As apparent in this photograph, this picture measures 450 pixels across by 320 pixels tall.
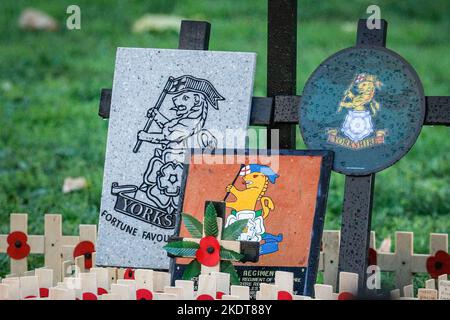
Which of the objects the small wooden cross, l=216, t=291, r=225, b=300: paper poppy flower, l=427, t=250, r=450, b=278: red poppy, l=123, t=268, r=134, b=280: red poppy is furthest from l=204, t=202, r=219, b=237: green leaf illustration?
l=427, t=250, r=450, b=278: red poppy

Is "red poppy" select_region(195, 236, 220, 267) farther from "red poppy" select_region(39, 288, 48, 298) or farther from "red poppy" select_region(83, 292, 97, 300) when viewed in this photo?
"red poppy" select_region(39, 288, 48, 298)

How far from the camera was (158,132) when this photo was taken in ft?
22.8

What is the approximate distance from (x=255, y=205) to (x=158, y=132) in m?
0.82

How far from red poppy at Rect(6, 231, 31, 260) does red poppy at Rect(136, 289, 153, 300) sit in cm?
188

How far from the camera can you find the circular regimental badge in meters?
6.44

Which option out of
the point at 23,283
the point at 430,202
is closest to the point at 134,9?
the point at 430,202

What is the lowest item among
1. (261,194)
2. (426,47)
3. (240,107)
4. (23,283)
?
(23,283)

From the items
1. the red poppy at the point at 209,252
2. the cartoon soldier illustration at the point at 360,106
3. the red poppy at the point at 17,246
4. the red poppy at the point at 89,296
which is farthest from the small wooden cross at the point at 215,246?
the red poppy at the point at 17,246

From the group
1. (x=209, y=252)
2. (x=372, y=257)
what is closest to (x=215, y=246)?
(x=209, y=252)

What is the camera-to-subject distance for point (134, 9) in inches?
616

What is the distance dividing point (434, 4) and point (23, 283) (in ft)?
35.5

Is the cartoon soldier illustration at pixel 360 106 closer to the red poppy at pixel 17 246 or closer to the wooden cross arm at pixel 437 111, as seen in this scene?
the wooden cross arm at pixel 437 111

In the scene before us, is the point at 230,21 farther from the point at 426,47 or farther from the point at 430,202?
the point at 430,202

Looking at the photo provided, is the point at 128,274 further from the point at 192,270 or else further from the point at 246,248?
Result: the point at 246,248
